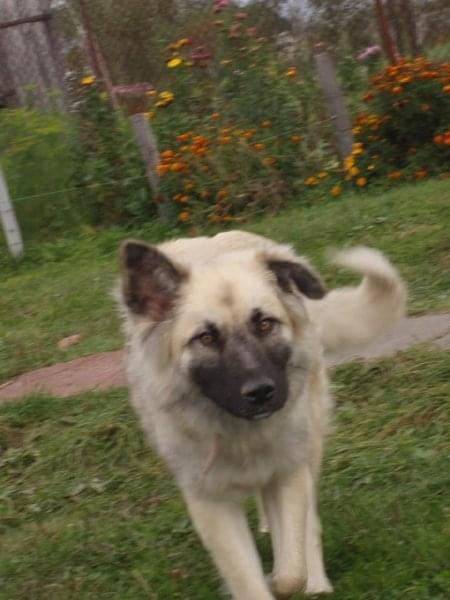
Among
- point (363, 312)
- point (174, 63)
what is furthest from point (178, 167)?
point (363, 312)

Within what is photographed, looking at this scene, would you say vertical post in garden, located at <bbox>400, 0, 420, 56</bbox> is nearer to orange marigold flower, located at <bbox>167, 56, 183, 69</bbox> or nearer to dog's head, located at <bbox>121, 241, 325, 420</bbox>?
orange marigold flower, located at <bbox>167, 56, 183, 69</bbox>

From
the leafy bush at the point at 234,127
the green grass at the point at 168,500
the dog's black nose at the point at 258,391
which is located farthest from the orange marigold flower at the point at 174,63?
the dog's black nose at the point at 258,391

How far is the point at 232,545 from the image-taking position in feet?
11.7

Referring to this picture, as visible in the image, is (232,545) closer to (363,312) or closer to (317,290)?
(317,290)

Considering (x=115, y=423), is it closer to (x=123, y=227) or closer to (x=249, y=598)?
(x=249, y=598)

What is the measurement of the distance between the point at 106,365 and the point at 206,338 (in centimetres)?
334

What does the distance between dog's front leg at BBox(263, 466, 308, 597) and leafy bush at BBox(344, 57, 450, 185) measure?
23.3 feet

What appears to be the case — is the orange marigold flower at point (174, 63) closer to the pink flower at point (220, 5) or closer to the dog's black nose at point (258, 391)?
the pink flower at point (220, 5)

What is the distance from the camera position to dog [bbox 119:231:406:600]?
3480 mm

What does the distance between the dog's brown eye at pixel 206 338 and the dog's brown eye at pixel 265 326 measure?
16 centimetres

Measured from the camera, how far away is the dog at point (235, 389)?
137 inches

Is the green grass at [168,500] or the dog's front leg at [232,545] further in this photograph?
the green grass at [168,500]

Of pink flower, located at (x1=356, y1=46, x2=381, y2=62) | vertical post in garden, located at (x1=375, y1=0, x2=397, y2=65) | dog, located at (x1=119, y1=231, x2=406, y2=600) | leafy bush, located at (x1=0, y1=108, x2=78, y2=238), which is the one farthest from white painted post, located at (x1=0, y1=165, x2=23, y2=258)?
dog, located at (x1=119, y1=231, x2=406, y2=600)

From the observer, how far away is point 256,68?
11.0 m
